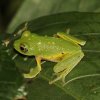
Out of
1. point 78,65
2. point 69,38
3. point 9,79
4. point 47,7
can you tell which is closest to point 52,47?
point 69,38

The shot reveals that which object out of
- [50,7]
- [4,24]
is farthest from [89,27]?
[4,24]

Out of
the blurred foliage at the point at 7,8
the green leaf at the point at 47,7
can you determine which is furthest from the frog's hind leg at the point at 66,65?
the blurred foliage at the point at 7,8

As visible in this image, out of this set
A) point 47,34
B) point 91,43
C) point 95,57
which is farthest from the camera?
point 47,34

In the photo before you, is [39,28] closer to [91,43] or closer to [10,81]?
[91,43]

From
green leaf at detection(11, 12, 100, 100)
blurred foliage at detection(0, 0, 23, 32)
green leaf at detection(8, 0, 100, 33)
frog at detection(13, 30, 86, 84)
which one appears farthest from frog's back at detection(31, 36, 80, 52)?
blurred foliage at detection(0, 0, 23, 32)

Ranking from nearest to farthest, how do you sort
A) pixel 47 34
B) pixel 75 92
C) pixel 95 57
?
1. pixel 75 92
2. pixel 95 57
3. pixel 47 34

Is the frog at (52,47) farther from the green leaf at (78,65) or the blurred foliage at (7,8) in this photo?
the blurred foliage at (7,8)

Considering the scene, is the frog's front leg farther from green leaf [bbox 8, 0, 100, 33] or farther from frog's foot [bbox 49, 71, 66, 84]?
green leaf [bbox 8, 0, 100, 33]
